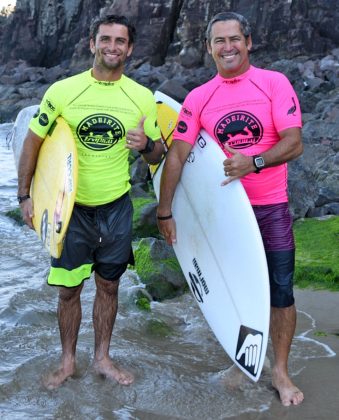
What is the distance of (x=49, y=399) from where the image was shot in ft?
10.8

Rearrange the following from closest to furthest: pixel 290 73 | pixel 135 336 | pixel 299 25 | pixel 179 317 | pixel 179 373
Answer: pixel 179 373, pixel 135 336, pixel 179 317, pixel 290 73, pixel 299 25

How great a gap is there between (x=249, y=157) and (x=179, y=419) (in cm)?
138

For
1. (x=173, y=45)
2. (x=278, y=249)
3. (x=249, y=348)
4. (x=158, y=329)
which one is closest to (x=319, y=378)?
(x=249, y=348)

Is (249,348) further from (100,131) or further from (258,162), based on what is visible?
(100,131)

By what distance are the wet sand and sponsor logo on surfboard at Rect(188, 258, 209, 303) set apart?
0.72 m

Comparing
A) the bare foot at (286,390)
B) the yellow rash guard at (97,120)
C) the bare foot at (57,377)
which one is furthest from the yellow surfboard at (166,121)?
the bare foot at (286,390)

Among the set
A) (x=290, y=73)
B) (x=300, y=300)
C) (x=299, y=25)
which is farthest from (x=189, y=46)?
(x=300, y=300)

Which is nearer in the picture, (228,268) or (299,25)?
(228,268)

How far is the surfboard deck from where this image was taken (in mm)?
3189

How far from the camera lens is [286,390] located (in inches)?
128

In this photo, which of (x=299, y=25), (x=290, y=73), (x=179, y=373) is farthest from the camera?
(x=299, y=25)

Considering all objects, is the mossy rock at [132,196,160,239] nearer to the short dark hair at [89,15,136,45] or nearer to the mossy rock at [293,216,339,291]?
the mossy rock at [293,216,339,291]

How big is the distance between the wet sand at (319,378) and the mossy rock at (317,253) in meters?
0.33

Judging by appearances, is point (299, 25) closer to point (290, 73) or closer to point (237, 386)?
point (290, 73)
